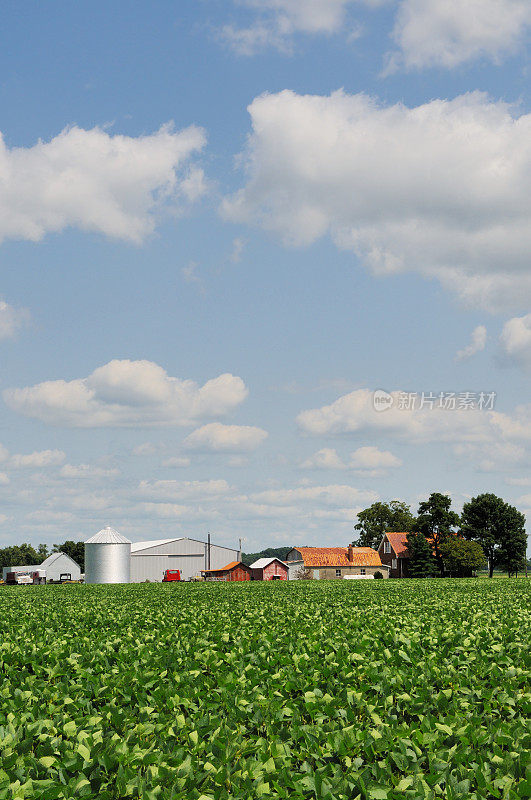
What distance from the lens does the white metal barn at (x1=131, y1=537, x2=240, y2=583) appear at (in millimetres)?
114938

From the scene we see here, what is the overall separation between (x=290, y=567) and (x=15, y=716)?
11350 cm

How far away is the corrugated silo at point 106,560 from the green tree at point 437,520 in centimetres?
4331

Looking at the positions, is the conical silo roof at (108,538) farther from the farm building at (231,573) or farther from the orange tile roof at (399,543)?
the orange tile roof at (399,543)

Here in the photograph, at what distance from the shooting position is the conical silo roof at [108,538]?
84875mm

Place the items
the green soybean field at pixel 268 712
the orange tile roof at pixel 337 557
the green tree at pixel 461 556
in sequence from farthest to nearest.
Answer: the orange tile roof at pixel 337 557 < the green tree at pixel 461 556 < the green soybean field at pixel 268 712

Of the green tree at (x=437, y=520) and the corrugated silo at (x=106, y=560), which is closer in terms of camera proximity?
the corrugated silo at (x=106, y=560)

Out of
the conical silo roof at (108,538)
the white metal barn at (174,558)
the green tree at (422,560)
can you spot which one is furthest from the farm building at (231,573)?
the green tree at (422,560)

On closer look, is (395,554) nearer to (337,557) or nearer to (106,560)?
(337,557)

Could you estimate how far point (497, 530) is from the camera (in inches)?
4528

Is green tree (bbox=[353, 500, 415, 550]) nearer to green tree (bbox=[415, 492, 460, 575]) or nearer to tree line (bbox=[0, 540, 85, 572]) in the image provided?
green tree (bbox=[415, 492, 460, 575])

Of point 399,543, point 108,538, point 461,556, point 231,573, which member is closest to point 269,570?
point 231,573

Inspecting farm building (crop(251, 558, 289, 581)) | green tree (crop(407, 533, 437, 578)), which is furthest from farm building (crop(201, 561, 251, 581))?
green tree (crop(407, 533, 437, 578))

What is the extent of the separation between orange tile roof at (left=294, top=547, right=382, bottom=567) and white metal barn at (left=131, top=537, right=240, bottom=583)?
15810mm

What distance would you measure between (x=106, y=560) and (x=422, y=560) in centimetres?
4421
